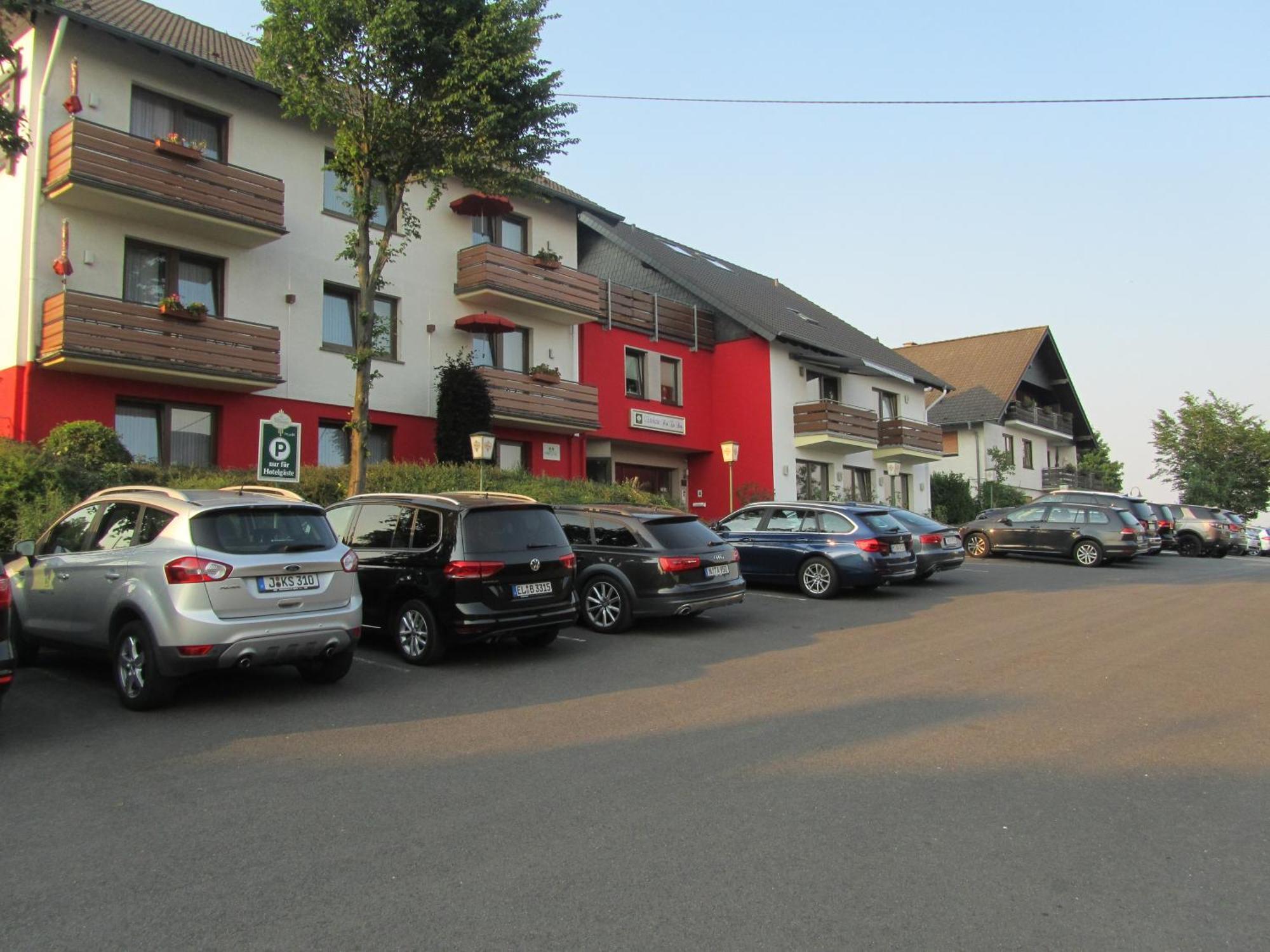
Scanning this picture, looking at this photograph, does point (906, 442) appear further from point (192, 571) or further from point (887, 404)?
point (192, 571)

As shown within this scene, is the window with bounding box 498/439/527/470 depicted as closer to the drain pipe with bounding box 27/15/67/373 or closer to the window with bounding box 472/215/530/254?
the window with bounding box 472/215/530/254

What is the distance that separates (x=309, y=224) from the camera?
65.9ft

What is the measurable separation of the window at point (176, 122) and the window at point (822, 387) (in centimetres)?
1936

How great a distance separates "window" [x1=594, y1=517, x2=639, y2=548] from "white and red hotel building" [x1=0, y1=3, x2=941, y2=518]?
9.17 m

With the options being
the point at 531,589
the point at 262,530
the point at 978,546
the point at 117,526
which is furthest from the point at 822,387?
the point at 117,526

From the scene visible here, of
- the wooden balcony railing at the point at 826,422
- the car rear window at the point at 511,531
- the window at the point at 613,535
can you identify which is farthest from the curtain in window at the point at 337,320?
the wooden balcony railing at the point at 826,422

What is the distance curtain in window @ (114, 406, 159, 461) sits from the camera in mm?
17031

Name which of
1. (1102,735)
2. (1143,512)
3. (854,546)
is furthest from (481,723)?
(1143,512)

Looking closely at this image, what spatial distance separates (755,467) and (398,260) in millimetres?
13239

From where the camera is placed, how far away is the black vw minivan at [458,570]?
8.98 meters

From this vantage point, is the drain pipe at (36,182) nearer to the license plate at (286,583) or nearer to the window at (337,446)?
the window at (337,446)

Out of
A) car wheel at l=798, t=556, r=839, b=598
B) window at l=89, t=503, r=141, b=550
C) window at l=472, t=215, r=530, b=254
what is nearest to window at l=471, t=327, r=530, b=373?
window at l=472, t=215, r=530, b=254

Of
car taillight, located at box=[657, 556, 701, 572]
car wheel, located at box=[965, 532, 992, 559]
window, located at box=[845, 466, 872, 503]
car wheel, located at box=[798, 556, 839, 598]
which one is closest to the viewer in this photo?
car taillight, located at box=[657, 556, 701, 572]

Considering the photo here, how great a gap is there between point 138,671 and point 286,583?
1.23 metres
